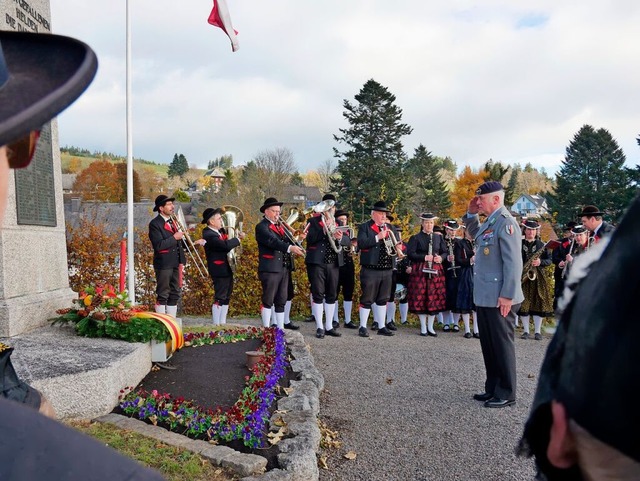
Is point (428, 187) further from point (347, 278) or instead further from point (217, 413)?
point (217, 413)

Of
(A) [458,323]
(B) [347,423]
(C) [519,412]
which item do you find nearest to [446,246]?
(A) [458,323]

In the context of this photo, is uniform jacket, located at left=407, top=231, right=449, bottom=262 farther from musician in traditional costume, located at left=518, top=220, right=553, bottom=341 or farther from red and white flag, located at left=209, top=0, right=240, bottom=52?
red and white flag, located at left=209, top=0, right=240, bottom=52

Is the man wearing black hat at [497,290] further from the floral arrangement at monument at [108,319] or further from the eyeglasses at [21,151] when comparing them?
the eyeglasses at [21,151]

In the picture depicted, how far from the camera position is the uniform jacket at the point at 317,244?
1015cm

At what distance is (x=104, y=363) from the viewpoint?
183 inches

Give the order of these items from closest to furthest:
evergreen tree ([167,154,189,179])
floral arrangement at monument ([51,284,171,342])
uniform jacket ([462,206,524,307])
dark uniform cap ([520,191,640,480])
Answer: dark uniform cap ([520,191,640,480]) → uniform jacket ([462,206,524,307]) → floral arrangement at monument ([51,284,171,342]) → evergreen tree ([167,154,189,179])

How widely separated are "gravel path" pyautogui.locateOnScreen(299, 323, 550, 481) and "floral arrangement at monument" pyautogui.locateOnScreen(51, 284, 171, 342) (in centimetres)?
204

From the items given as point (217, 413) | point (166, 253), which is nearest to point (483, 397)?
point (217, 413)

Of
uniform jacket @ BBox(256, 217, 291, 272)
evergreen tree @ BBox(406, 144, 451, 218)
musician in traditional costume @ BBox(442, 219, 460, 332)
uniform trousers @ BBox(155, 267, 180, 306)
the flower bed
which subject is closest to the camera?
the flower bed

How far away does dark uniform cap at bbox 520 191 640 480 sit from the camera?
829 millimetres

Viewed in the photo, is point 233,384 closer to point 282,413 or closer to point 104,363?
point 282,413

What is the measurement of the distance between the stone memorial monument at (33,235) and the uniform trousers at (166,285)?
2.81 metres

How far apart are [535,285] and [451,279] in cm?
156

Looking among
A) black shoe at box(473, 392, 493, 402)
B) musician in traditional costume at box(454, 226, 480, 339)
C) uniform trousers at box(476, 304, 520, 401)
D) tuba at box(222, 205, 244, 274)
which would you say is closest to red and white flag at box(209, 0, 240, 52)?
tuba at box(222, 205, 244, 274)
